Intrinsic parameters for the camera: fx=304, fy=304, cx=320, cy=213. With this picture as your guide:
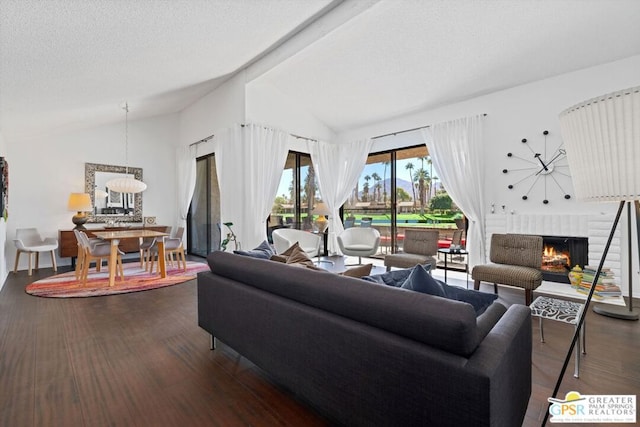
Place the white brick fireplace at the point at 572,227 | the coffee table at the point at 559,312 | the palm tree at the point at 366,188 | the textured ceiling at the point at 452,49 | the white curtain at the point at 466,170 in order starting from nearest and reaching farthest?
1. the coffee table at the point at 559,312
2. the textured ceiling at the point at 452,49
3. the white brick fireplace at the point at 572,227
4. the white curtain at the point at 466,170
5. the palm tree at the point at 366,188

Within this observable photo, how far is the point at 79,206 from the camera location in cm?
552

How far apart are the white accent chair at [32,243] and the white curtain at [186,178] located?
2.29m

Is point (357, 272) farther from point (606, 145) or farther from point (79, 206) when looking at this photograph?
point (79, 206)

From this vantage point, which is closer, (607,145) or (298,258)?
(607,145)

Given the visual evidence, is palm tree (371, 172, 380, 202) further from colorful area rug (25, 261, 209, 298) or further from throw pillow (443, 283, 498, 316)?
throw pillow (443, 283, 498, 316)

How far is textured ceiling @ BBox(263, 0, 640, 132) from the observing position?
10.7 ft

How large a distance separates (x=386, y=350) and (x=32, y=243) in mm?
6690

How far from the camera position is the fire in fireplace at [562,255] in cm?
397

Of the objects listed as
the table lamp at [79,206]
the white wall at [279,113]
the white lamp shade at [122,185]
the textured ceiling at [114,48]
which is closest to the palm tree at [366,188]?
the white wall at [279,113]

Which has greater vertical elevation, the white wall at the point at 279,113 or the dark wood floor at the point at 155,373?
the white wall at the point at 279,113

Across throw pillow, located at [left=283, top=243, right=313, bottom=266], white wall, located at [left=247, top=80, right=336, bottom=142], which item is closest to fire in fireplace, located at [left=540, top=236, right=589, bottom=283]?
throw pillow, located at [left=283, top=243, right=313, bottom=266]

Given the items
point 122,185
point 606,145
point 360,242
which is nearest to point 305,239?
point 360,242

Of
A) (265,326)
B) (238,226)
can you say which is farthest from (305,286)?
(238,226)

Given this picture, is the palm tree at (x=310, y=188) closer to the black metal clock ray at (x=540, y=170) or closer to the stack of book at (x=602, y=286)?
the black metal clock ray at (x=540, y=170)
